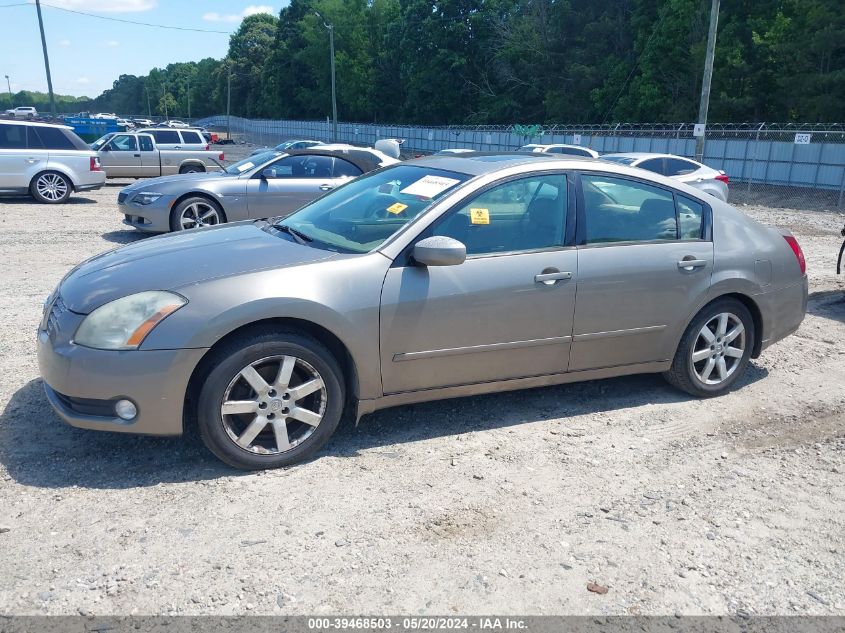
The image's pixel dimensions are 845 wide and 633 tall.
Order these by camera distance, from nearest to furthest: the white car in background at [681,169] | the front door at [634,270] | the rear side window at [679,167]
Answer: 1. the front door at [634,270]
2. the white car in background at [681,169]
3. the rear side window at [679,167]

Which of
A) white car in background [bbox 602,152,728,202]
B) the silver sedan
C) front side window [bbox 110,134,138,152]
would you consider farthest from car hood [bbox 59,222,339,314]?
front side window [bbox 110,134,138,152]

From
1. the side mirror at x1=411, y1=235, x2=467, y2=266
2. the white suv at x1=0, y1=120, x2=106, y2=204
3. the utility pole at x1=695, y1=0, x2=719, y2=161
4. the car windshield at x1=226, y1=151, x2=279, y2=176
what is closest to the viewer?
the side mirror at x1=411, y1=235, x2=467, y2=266

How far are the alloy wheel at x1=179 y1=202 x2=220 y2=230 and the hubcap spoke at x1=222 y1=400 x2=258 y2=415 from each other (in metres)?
7.74

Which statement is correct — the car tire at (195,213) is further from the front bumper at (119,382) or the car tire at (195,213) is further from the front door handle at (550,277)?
the front door handle at (550,277)

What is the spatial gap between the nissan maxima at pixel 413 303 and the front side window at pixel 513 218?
0.04 ft

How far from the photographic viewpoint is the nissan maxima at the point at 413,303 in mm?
3676

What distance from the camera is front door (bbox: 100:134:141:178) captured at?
22094 millimetres

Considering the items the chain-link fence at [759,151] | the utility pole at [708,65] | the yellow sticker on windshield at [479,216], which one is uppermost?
the utility pole at [708,65]

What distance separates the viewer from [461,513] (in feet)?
11.7

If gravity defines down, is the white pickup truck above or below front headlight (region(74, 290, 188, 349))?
below

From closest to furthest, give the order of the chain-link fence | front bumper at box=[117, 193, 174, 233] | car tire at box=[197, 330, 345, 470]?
car tire at box=[197, 330, 345, 470] → front bumper at box=[117, 193, 174, 233] → the chain-link fence

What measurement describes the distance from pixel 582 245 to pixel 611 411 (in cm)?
115

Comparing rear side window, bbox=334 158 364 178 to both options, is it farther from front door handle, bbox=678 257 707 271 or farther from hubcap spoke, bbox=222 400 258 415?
hubcap spoke, bbox=222 400 258 415

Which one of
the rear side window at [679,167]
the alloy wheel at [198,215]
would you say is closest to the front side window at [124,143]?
the alloy wheel at [198,215]
